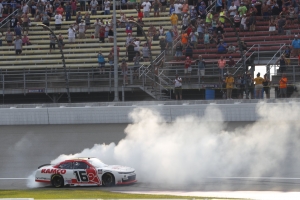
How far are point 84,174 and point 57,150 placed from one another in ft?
18.2

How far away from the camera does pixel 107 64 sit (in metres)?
35.3

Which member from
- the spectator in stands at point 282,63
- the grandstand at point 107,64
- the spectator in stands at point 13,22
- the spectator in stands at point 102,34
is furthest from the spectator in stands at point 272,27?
the spectator in stands at point 13,22

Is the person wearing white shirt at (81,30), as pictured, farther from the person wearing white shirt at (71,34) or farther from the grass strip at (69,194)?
the grass strip at (69,194)

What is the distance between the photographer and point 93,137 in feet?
84.6

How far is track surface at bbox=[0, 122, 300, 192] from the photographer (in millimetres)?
18344

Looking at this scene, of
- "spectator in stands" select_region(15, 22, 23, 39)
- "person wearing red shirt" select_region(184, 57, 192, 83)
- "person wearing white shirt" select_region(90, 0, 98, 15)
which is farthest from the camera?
"person wearing white shirt" select_region(90, 0, 98, 15)

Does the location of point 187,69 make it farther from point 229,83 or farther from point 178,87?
point 229,83

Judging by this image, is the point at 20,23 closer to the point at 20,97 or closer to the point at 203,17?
the point at 20,97

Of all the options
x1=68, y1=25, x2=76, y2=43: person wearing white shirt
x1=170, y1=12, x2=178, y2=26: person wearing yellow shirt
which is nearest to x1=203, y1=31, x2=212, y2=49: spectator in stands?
x1=170, y1=12, x2=178, y2=26: person wearing yellow shirt

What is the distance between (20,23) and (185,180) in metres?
22.4

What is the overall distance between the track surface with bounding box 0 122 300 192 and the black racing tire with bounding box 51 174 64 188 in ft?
2.64

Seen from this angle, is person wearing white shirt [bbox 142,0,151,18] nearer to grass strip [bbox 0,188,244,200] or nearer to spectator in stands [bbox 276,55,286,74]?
spectator in stands [bbox 276,55,286,74]

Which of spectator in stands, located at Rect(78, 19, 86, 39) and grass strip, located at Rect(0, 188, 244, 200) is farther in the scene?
spectator in stands, located at Rect(78, 19, 86, 39)

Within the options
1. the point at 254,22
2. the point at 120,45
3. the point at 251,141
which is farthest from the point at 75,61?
the point at 251,141
